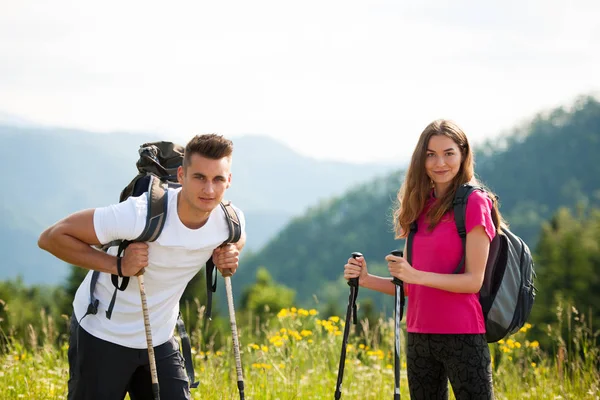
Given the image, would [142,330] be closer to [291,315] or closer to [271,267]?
[291,315]

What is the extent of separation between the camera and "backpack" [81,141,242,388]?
12.1 ft

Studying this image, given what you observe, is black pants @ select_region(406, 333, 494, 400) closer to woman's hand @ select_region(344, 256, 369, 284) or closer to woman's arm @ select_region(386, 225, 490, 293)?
woman's arm @ select_region(386, 225, 490, 293)

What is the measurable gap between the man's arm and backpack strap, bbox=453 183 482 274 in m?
1.57

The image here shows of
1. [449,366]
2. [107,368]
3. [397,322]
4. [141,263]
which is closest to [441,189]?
[397,322]

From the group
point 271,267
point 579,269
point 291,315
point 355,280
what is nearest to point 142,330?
point 355,280

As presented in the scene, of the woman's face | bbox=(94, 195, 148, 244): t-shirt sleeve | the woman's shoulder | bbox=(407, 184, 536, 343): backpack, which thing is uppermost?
the woman's face

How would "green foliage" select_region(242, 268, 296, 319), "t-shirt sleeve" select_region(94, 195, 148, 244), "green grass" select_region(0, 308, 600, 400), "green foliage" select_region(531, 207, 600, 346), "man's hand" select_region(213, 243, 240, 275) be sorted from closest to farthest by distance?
"t-shirt sleeve" select_region(94, 195, 148, 244)
"man's hand" select_region(213, 243, 240, 275)
"green grass" select_region(0, 308, 600, 400)
"green foliage" select_region(531, 207, 600, 346)
"green foliage" select_region(242, 268, 296, 319)

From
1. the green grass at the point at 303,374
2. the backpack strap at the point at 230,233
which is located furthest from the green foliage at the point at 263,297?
the backpack strap at the point at 230,233

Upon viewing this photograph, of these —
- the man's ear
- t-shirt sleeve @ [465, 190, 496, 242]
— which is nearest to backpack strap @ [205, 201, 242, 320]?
the man's ear

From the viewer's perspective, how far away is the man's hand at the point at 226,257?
389 centimetres

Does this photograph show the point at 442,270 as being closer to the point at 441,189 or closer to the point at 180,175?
the point at 441,189

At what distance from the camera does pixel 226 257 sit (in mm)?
3887

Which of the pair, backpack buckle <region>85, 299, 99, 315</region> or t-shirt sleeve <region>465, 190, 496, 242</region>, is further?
backpack buckle <region>85, 299, 99, 315</region>

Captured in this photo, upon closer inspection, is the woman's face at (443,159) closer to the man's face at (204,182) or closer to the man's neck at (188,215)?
the man's face at (204,182)
